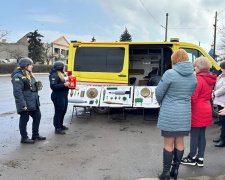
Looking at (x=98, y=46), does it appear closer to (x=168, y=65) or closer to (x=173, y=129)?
(x=168, y=65)

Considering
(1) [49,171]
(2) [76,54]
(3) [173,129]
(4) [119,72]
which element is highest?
(2) [76,54]

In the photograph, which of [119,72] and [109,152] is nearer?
[109,152]

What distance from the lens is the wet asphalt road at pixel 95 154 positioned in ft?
13.0

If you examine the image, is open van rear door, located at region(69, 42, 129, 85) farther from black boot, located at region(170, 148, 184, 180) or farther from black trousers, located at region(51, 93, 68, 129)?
black boot, located at region(170, 148, 184, 180)

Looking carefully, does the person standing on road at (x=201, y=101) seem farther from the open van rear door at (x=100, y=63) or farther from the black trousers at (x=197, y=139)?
the open van rear door at (x=100, y=63)

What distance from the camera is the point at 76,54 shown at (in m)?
8.22

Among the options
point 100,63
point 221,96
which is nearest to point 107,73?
point 100,63

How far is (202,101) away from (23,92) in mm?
3580

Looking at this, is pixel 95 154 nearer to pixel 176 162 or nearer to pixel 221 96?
pixel 176 162

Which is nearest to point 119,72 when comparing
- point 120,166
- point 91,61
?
point 91,61

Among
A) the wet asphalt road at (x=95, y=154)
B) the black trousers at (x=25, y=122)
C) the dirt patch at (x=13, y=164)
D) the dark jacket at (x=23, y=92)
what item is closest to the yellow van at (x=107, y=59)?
the wet asphalt road at (x=95, y=154)

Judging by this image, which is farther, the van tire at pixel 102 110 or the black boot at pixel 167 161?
the van tire at pixel 102 110

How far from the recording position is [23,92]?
208 inches

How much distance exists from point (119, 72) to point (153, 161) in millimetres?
3978
